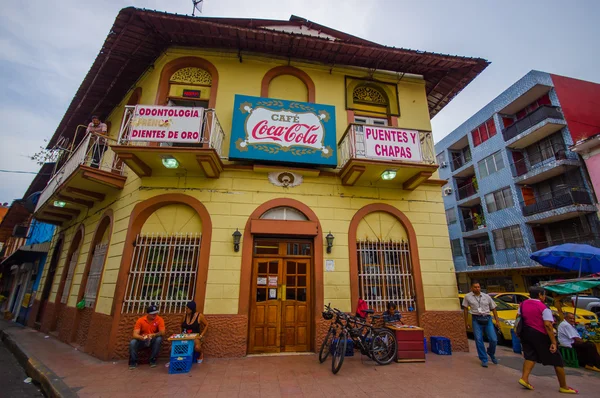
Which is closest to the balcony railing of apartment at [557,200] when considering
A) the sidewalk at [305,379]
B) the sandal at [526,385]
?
the sidewalk at [305,379]

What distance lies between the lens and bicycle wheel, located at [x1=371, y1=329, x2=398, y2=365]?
5742 millimetres

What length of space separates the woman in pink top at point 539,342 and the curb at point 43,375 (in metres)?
7.23

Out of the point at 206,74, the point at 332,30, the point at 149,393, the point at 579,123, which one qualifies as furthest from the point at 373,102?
the point at 579,123

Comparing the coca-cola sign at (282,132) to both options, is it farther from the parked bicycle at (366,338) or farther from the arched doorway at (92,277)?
the arched doorway at (92,277)

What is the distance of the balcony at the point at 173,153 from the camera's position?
6.41 m

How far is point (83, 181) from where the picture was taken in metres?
7.80

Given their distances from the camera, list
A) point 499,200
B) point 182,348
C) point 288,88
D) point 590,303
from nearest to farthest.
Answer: point 182,348 < point 288,88 < point 590,303 < point 499,200

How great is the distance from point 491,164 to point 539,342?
2135 cm

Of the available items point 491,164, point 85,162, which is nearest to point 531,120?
point 491,164

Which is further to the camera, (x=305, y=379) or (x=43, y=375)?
(x=43, y=375)

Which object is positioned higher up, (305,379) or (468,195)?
(468,195)

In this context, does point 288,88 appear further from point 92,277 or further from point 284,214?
point 92,277

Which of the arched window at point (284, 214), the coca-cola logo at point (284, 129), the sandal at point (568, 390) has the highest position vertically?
the coca-cola logo at point (284, 129)

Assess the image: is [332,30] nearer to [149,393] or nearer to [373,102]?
[373,102]
